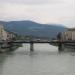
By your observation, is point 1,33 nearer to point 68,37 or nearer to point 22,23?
point 68,37

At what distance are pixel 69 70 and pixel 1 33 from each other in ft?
100

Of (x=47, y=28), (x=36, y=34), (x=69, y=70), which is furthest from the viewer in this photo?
(x=47, y=28)

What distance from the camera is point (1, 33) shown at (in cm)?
4659

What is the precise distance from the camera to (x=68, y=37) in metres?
55.7

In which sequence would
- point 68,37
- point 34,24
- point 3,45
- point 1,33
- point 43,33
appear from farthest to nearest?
1. point 34,24
2. point 43,33
3. point 68,37
4. point 1,33
5. point 3,45

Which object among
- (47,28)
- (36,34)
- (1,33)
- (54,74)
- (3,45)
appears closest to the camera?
(54,74)

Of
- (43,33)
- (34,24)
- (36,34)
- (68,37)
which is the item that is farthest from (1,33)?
(34,24)

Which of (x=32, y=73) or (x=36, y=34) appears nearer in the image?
(x=32, y=73)

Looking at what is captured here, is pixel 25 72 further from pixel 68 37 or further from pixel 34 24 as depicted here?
pixel 34 24

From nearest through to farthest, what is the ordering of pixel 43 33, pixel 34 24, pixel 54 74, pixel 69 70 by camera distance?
pixel 54 74, pixel 69 70, pixel 43 33, pixel 34 24

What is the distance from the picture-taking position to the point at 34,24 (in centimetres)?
11994

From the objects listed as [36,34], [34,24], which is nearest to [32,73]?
[36,34]

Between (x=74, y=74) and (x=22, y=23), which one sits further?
(x=22, y=23)

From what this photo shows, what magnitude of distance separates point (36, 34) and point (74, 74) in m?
78.3
